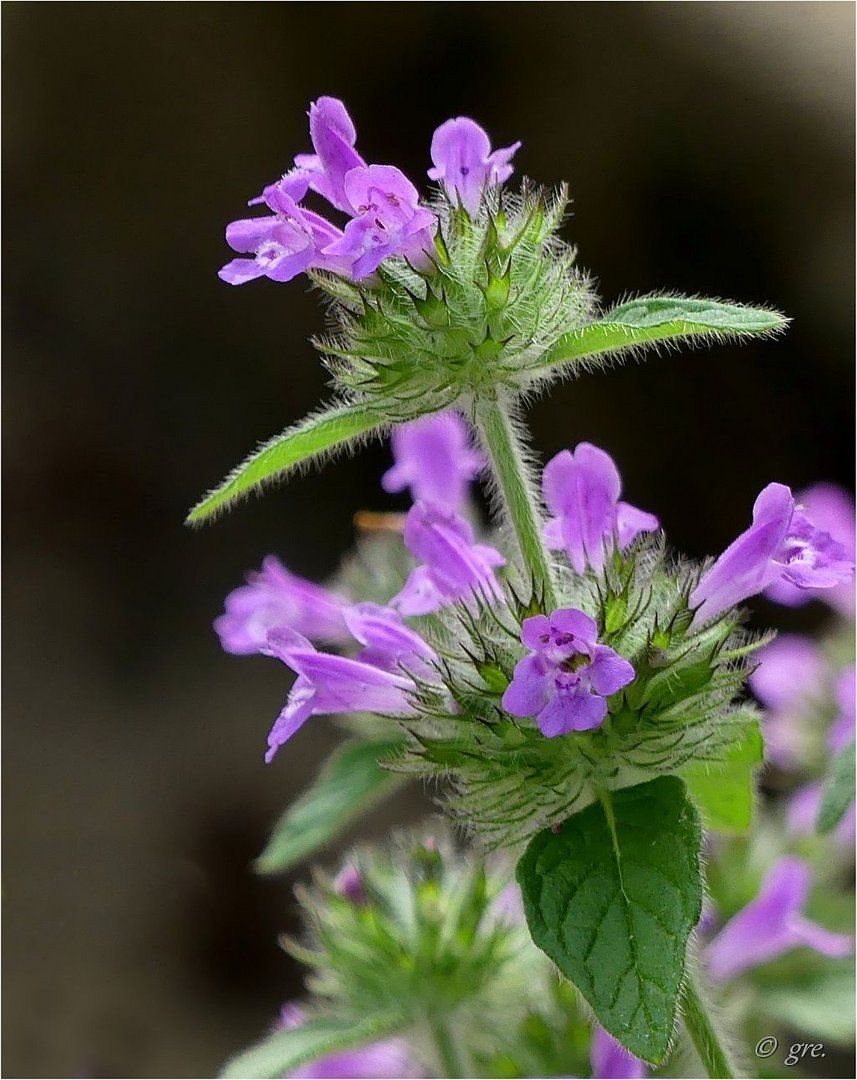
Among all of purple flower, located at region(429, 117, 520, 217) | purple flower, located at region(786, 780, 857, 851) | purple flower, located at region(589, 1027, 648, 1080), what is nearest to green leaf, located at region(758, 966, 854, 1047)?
purple flower, located at region(786, 780, 857, 851)

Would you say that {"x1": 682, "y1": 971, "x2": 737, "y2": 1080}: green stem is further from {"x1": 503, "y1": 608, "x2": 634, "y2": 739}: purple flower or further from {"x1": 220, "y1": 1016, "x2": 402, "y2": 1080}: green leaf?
{"x1": 220, "y1": 1016, "x2": 402, "y2": 1080}: green leaf

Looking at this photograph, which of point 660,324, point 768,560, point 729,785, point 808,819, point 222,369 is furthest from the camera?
point 222,369

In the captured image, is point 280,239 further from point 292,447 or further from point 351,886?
point 351,886

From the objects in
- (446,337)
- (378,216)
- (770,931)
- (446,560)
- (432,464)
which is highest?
(432,464)

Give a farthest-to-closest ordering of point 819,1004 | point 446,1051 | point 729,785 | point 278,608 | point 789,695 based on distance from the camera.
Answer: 1. point 789,695
2. point 819,1004
3. point 278,608
4. point 446,1051
5. point 729,785

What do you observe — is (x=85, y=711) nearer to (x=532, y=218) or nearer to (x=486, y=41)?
(x=486, y=41)

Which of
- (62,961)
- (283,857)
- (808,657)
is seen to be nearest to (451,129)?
(283,857)

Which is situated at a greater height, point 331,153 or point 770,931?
point 331,153

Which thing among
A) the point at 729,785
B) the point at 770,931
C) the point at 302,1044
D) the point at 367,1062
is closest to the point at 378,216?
the point at 729,785
